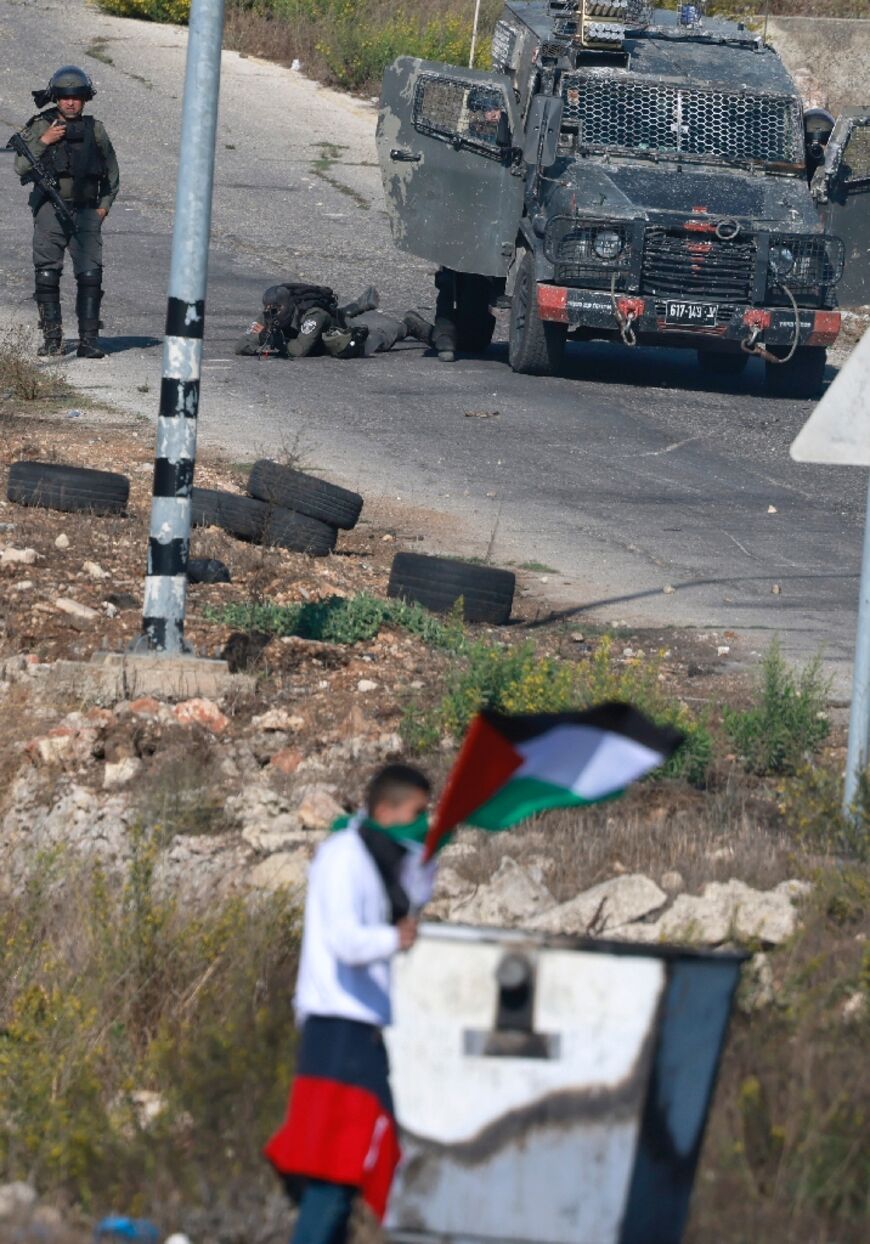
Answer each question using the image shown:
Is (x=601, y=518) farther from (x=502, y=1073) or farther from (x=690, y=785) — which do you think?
(x=502, y=1073)

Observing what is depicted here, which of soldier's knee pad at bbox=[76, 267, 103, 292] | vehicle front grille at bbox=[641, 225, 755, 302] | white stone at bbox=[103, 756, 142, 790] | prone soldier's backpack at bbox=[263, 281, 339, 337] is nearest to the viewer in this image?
white stone at bbox=[103, 756, 142, 790]

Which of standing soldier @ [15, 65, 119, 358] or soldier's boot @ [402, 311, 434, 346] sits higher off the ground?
standing soldier @ [15, 65, 119, 358]

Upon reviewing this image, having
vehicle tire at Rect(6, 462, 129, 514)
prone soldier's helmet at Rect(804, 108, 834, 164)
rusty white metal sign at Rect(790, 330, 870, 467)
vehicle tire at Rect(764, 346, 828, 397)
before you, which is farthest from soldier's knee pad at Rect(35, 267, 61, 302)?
rusty white metal sign at Rect(790, 330, 870, 467)

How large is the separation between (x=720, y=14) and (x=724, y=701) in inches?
990

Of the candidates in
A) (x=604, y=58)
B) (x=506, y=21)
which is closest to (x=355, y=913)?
(x=604, y=58)

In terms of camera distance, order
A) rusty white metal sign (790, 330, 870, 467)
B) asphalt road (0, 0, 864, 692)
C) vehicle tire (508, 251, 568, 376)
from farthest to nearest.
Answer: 1. vehicle tire (508, 251, 568, 376)
2. asphalt road (0, 0, 864, 692)
3. rusty white metal sign (790, 330, 870, 467)

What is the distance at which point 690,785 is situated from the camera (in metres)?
7.35

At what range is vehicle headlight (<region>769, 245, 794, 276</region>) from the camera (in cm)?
1518

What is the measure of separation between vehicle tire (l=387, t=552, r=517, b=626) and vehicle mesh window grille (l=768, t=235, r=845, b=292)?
6.51 metres

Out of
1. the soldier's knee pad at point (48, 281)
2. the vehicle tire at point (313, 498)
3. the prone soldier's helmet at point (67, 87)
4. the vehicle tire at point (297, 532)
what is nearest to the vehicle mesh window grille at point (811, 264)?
the prone soldier's helmet at point (67, 87)

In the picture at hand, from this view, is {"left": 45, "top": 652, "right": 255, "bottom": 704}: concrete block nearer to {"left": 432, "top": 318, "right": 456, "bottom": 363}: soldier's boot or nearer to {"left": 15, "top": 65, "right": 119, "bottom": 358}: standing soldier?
{"left": 15, "top": 65, "right": 119, "bottom": 358}: standing soldier

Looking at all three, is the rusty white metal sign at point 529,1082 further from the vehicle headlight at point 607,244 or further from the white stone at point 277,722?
the vehicle headlight at point 607,244

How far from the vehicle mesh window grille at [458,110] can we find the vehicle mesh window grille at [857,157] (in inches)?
107

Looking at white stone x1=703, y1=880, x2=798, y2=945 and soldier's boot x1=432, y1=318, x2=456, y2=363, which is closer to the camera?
white stone x1=703, y1=880, x2=798, y2=945
